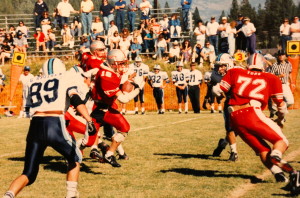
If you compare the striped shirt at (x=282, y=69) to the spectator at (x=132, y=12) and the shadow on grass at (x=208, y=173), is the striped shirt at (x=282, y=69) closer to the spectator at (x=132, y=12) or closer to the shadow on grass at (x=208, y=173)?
the shadow on grass at (x=208, y=173)

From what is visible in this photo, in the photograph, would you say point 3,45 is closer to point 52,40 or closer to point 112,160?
point 52,40

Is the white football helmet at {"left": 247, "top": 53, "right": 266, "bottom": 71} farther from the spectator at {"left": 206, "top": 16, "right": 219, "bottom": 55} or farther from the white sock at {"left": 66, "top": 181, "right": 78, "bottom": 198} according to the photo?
the spectator at {"left": 206, "top": 16, "right": 219, "bottom": 55}

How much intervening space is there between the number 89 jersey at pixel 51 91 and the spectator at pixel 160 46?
733 inches

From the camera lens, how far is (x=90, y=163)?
32.0 feet

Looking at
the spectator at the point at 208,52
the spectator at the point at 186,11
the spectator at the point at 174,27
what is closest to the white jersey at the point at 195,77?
the spectator at the point at 208,52

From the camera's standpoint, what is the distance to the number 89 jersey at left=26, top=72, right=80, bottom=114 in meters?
6.24

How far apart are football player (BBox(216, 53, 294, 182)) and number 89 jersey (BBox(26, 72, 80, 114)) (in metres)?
2.28

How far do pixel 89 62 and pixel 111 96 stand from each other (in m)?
0.92

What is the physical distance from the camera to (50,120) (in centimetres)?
620

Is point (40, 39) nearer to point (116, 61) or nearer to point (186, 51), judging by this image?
point (186, 51)

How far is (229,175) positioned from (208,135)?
4.92m

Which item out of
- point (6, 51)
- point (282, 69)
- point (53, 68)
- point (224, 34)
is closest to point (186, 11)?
point (224, 34)

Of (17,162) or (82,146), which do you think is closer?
(82,146)

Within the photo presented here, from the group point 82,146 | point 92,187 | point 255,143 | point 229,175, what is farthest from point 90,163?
point 255,143
